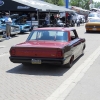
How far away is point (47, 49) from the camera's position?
7.46 m

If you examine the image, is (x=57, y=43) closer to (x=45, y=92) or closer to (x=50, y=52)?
(x=50, y=52)

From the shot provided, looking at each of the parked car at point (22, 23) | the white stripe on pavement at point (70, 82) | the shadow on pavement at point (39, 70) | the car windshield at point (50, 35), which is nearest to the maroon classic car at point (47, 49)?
the car windshield at point (50, 35)

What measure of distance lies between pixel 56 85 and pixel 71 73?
4.76 ft

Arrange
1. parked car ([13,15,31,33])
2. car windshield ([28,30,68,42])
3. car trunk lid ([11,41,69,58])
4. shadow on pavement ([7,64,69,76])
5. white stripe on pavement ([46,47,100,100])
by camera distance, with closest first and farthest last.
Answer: white stripe on pavement ([46,47,100,100]), car trunk lid ([11,41,69,58]), shadow on pavement ([7,64,69,76]), car windshield ([28,30,68,42]), parked car ([13,15,31,33])

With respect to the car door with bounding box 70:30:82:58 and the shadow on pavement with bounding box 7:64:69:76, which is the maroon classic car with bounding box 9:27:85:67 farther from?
the shadow on pavement with bounding box 7:64:69:76

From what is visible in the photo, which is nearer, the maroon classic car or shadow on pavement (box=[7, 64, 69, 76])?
the maroon classic car

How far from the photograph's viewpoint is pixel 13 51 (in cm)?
776

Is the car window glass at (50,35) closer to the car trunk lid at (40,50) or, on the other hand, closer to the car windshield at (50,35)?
the car windshield at (50,35)

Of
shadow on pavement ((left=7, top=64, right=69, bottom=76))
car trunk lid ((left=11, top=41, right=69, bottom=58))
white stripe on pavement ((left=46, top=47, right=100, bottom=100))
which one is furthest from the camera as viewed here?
shadow on pavement ((left=7, top=64, right=69, bottom=76))

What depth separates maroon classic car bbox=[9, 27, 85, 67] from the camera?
7.42 m

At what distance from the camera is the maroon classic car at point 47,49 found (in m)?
7.42

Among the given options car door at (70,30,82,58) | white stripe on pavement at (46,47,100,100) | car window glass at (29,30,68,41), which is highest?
car window glass at (29,30,68,41)

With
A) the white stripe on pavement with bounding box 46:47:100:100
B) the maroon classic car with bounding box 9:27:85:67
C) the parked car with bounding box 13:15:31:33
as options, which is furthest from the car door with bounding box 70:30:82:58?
the parked car with bounding box 13:15:31:33

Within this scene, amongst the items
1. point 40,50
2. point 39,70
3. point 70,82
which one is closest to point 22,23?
point 39,70
